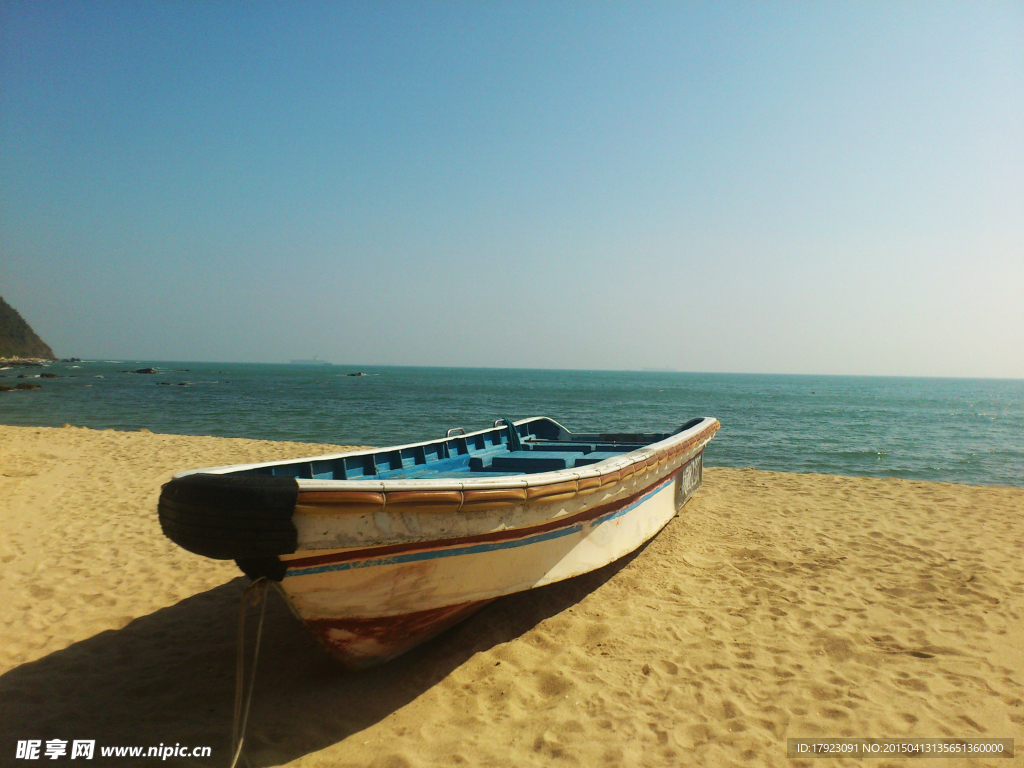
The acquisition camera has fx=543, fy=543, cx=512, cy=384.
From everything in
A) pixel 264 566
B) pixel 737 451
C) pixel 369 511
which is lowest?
pixel 737 451

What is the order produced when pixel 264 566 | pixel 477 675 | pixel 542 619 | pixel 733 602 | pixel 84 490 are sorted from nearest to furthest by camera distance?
pixel 264 566
pixel 477 675
pixel 542 619
pixel 733 602
pixel 84 490

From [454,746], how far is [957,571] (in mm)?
5487

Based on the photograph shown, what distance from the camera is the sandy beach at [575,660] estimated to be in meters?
2.99

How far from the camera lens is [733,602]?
4.77m

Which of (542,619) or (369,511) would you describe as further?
(542,619)

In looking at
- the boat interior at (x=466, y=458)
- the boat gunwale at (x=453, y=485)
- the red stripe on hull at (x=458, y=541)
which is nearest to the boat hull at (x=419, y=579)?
the red stripe on hull at (x=458, y=541)

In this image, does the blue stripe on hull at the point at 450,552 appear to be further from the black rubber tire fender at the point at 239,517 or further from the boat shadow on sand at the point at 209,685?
the boat shadow on sand at the point at 209,685

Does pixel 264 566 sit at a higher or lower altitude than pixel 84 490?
higher

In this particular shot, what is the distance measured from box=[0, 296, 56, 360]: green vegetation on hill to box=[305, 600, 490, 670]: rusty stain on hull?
136 m

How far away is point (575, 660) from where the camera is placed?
3768 millimetres

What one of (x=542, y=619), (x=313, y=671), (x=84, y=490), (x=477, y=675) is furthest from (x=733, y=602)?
(x=84, y=490)

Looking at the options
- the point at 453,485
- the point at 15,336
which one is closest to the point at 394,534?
the point at 453,485

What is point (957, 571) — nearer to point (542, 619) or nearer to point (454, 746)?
point (542, 619)

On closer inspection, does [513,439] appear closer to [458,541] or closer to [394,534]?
[458,541]
